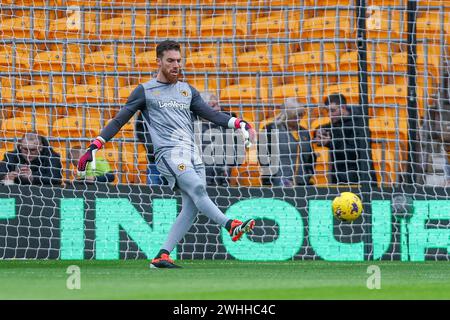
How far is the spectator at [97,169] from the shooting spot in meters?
13.0

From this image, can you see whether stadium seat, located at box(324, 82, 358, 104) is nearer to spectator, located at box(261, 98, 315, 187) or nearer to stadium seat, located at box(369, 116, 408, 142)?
stadium seat, located at box(369, 116, 408, 142)

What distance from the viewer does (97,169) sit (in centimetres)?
1337

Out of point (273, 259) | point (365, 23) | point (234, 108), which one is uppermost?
point (365, 23)

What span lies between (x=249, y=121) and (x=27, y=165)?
273 cm

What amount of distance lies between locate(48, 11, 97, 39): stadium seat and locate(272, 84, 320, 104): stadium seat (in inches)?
93.1

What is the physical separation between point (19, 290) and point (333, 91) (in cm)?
677

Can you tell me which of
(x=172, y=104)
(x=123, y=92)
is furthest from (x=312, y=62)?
(x=172, y=104)

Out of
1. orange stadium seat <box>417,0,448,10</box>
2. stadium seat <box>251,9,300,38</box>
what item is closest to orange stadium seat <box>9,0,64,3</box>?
stadium seat <box>251,9,300,38</box>

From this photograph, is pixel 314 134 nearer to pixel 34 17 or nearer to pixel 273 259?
pixel 273 259

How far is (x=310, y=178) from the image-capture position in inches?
516

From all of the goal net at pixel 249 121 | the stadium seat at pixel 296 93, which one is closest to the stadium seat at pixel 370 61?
the goal net at pixel 249 121

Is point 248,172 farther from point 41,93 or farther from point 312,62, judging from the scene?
point 41,93

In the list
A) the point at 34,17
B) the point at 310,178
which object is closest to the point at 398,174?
the point at 310,178

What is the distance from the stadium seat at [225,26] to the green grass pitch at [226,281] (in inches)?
144
